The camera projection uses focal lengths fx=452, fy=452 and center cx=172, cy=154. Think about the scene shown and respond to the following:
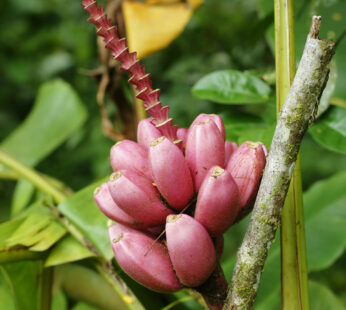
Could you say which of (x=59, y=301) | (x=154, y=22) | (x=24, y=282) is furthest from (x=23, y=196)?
(x=154, y=22)

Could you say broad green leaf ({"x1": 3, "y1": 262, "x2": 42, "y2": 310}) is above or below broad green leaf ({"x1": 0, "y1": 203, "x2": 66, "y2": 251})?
below

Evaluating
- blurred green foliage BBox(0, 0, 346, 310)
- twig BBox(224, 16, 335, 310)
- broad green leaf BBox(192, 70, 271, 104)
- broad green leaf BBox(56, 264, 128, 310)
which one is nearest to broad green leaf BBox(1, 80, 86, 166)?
blurred green foliage BBox(0, 0, 346, 310)

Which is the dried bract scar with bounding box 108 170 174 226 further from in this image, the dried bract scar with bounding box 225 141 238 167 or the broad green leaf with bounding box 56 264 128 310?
the broad green leaf with bounding box 56 264 128 310

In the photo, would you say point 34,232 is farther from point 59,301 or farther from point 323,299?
point 323,299

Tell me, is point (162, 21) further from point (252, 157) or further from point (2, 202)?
point (2, 202)

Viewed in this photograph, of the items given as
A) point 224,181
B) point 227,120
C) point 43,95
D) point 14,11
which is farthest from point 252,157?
point 14,11
